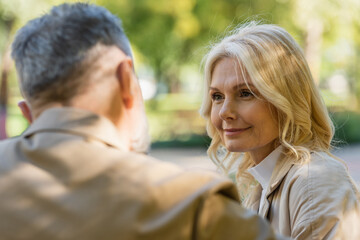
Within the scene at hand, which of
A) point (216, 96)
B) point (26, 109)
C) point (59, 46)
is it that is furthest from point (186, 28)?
point (59, 46)

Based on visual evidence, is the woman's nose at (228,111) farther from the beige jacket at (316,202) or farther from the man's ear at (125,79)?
the man's ear at (125,79)

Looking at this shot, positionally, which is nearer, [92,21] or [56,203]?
[56,203]

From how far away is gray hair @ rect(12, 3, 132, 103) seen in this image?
1424 mm

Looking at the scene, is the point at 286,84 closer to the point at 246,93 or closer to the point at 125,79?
the point at 246,93

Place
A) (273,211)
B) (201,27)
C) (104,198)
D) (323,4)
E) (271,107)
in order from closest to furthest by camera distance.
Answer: (104,198) < (273,211) < (271,107) < (323,4) < (201,27)

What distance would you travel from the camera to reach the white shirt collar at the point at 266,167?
269 centimetres

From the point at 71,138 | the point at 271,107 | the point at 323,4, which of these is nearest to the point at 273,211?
the point at 271,107

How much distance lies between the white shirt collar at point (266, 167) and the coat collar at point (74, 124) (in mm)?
1414

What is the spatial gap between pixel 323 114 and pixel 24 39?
1.74 m

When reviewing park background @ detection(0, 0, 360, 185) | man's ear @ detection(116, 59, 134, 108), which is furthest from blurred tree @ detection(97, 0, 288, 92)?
man's ear @ detection(116, 59, 134, 108)

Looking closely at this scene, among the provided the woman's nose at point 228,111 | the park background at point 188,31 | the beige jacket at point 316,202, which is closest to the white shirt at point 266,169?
the beige jacket at point 316,202

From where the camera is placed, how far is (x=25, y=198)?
4.33ft

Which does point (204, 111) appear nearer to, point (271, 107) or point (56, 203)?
point (271, 107)

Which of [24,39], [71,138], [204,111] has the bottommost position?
[204,111]
